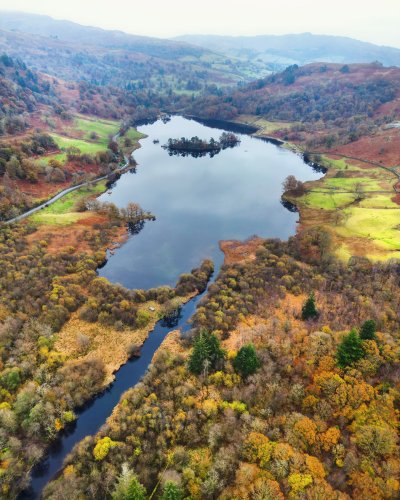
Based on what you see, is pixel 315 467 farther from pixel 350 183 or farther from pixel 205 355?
pixel 350 183

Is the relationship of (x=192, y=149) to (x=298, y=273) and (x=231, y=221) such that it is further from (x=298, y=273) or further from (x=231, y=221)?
(x=298, y=273)

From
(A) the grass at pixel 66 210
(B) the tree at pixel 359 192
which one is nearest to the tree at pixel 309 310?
(B) the tree at pixel 359 192

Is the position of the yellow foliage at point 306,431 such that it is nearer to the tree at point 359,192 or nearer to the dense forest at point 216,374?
the dense forest at point 216,374

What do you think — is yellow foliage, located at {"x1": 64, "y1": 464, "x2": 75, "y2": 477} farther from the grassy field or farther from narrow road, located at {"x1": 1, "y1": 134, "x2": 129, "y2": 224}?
narrow road, located at {"x1": 1, "y1": 134, "x2": 129, "y2": 224}

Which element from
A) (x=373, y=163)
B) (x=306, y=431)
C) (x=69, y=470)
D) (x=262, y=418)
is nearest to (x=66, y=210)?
(x=69, y=470)

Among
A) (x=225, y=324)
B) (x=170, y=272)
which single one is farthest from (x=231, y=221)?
(x=225, y=324)

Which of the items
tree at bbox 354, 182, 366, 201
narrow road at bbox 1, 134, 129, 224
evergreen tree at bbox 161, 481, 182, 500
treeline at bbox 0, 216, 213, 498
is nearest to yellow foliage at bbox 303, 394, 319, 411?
evergreen tree at bbox 161, 481, 182, 500
